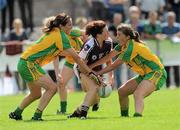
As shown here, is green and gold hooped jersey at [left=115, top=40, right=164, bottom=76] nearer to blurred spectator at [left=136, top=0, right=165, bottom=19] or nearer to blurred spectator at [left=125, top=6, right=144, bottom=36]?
blurred spectator at [left=125, top=6, right=144, bottom=36]

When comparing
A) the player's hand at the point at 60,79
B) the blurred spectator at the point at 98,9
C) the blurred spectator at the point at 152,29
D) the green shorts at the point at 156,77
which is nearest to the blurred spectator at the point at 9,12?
the blurred spectator at the point at 98,9

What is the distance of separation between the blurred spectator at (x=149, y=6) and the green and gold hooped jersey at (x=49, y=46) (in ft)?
40.6

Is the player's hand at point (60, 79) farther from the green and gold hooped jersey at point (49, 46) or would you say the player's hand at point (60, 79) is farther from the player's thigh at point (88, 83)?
the green and gold hooped jersey at point (49, 46)

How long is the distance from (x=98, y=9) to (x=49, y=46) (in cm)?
1330

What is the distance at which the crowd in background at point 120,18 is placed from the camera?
2545cm

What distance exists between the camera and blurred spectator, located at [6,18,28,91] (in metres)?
25.4

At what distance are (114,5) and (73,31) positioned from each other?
31.4 feet

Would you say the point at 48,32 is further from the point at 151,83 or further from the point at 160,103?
the point at 160,103

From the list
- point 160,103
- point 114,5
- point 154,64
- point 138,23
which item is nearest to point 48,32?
point 154,64

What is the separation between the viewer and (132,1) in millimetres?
28391

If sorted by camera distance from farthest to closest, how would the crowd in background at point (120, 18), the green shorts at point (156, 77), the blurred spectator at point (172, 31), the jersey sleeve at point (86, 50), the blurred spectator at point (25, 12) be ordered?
1. the blurred spectator at point (25, 12)
2. the blurred spectator at point (172, 31)
3. the crowd in background at point (120, 18)
4. the jersey sleeve at point (86, 50)
5. the green shorts at point (156, 77)

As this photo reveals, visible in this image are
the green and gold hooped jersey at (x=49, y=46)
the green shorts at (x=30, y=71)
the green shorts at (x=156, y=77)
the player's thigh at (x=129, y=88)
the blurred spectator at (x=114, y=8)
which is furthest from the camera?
the blurred spectator at (x=114, y=8)

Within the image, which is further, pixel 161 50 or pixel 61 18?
pixel 161 50

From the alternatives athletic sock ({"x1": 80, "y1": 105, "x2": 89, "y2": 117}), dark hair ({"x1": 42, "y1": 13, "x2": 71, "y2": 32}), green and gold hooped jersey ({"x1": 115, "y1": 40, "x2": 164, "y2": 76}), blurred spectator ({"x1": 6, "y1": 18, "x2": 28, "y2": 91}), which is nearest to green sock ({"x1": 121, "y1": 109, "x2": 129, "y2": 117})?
green and gold hooped jersey ({"x1": 115, "y1": 40, "x2": 164, "y2": 76})
